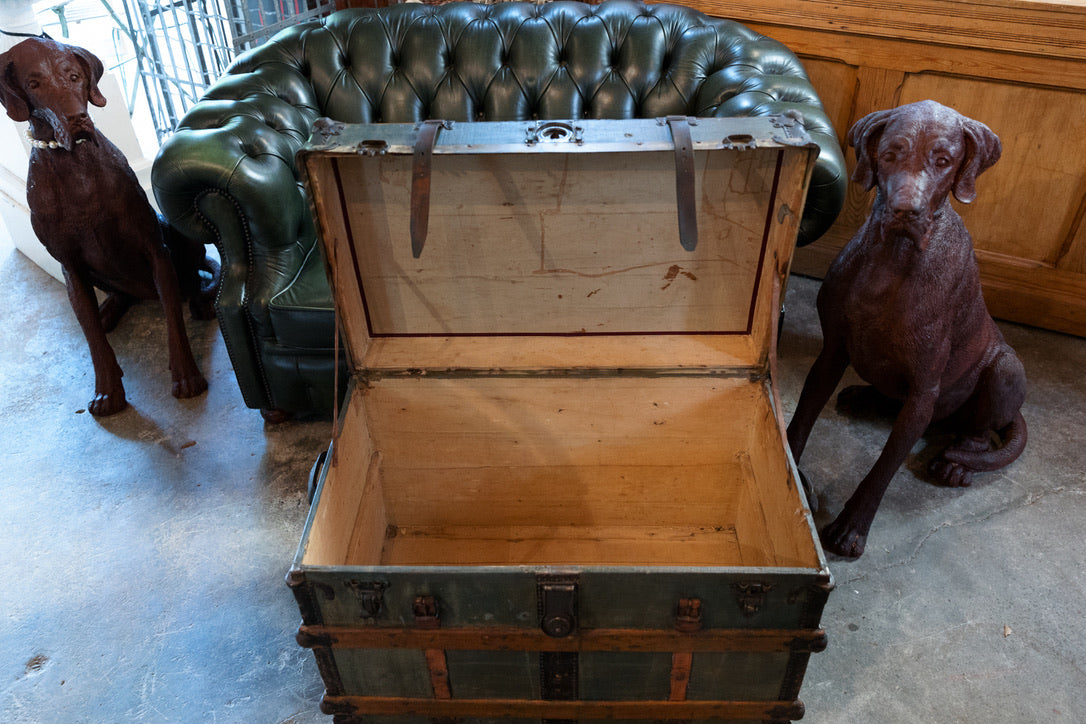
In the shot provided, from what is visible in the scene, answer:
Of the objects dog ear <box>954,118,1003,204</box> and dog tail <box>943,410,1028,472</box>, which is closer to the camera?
dog ear <box>954,118,1003,204</box>

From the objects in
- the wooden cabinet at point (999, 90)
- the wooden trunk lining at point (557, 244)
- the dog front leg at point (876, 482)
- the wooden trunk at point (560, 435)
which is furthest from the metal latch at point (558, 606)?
the wooden cabinet at point (999, 90)

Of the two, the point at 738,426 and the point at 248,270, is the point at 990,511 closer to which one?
the point at 738,426

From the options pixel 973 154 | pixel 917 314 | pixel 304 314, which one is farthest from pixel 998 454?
pixel 304 314

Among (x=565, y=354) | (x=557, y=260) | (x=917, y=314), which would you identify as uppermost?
(x=557, y=260)

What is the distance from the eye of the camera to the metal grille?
11.2ft

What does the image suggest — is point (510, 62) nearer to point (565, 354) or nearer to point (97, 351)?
point (565, 354)

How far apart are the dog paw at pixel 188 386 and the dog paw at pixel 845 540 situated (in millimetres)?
1984

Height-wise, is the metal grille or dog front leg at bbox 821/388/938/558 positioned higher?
the metal grille

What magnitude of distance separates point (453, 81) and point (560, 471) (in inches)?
54.1

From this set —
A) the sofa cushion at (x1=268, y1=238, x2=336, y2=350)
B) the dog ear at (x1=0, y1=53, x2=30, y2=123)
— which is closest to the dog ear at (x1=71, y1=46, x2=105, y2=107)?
the dog ear at (x1=0, y1=53, x2=30, y2=123)

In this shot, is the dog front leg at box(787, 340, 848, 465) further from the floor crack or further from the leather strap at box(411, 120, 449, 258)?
the leather strap at box(411, 120, 449, 258)

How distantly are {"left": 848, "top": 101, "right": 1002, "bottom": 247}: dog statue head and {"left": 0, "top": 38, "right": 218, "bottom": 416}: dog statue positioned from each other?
79.1 inches

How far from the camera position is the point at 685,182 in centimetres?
130

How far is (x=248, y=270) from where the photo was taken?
7.19 ft
